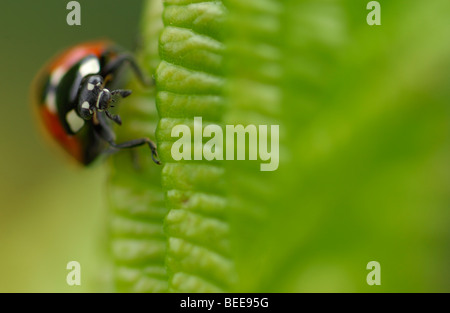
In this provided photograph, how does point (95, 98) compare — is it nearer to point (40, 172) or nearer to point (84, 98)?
point (84, 98)

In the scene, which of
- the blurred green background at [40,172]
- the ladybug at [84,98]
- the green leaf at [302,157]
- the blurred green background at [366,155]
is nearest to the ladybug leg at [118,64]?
the ladybug at [84,98]

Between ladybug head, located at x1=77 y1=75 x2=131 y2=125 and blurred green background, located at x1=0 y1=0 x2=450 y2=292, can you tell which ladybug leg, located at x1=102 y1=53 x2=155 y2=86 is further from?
blurred green background, located at x1=0 y1=0 x2=450 y2=292

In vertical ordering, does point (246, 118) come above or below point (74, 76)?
below

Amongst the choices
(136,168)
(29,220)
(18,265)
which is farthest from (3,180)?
(136,168)

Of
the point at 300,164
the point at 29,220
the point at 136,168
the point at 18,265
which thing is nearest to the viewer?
the point at 300,164

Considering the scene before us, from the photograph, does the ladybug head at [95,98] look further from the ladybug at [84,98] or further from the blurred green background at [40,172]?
the blurred green background at [40,172]
